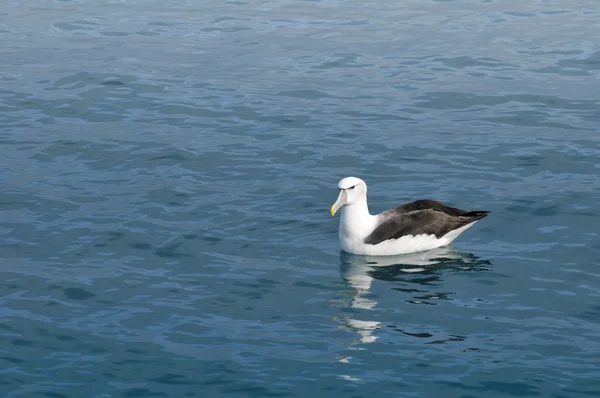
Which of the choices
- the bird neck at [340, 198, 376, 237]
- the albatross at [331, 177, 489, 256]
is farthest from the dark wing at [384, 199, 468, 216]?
the bird neck at [340, 198, 376, 237]

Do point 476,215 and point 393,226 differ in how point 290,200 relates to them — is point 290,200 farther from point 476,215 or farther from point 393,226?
point 476,215

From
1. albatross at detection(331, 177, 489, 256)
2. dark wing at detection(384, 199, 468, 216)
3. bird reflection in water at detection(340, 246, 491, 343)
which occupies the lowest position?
bird reflection in water at detection(340, 246, 491, 343)

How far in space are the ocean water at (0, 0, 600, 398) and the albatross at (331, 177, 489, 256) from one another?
9.7 inches

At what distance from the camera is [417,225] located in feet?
63.9

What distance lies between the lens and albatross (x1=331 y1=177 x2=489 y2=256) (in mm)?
19422

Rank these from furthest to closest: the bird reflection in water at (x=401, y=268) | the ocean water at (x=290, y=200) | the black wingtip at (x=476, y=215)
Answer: the black wingtip at (x=476, y=215) < the bird reflection in water at (x=401, y=268) < the ocean water at (x=290, y=200)

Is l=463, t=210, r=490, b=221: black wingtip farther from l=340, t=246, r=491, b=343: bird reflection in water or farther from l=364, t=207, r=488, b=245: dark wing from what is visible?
l=340, t=246, r=491, b=343: bird reflection in water

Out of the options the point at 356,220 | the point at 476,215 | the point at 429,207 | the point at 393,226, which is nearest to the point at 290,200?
the point at 356,220

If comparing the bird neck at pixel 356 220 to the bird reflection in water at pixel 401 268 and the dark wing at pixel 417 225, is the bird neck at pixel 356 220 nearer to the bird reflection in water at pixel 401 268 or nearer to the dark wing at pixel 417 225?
the dark wing at pixel 417 225

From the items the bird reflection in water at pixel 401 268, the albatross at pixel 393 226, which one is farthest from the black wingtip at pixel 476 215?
the bird reflection in water at pixel 401 268

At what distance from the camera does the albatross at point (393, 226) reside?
1942 centimetres

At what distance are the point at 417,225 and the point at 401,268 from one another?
3.22 feet

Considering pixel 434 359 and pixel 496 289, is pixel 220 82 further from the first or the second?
pixel 434 359

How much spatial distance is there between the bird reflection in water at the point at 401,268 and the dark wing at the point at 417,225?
1.28ft
